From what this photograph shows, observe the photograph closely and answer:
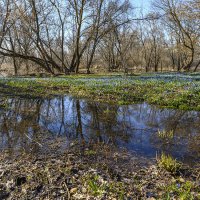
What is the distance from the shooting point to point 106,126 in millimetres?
7355

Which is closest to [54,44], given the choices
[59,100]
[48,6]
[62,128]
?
[48,6]

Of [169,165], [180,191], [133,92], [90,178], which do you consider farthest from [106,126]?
[133,92]

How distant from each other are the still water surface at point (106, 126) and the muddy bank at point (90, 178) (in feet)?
2.32

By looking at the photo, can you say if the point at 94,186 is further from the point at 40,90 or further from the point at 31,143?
the point at 40,90

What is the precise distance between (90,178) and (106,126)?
3.59 m

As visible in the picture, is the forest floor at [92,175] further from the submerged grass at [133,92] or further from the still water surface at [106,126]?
the submerged grass at [133,92]

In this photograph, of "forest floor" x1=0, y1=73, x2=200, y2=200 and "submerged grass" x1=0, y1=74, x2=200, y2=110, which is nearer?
"forest floor" x1=0, y1=73, x2=200, y2=200

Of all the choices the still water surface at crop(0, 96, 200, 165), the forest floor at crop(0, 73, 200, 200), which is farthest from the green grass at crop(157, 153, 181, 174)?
the still water surface at crop(0, 96, 200, 165)

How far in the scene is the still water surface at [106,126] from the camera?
5.52 m

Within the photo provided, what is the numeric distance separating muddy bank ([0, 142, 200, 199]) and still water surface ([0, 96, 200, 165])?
71 cm

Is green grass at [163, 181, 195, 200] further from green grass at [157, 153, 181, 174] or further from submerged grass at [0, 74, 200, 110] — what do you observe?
submerged grass at [0, 74, 200, 110]

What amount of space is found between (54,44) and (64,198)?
41328 mm

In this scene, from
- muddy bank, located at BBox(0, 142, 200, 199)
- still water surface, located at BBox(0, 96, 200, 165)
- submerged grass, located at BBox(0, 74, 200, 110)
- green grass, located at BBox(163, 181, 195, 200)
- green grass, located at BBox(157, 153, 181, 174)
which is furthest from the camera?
submerged grass, located at BBox(0, 74, 200, 110)

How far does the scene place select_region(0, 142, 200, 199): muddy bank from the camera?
11.1ft
